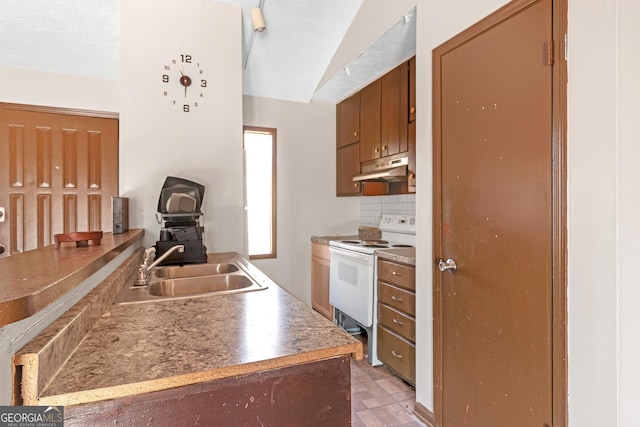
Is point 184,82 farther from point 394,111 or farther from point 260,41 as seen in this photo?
point 394,111

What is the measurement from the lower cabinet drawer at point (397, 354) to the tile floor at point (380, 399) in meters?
0.09

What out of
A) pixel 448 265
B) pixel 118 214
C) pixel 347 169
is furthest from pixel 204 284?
pixel 347 169

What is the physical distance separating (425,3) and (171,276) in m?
2.12

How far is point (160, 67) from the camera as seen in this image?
7.39ft

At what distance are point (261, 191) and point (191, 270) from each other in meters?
1.84

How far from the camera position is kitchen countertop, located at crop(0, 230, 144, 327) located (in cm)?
54

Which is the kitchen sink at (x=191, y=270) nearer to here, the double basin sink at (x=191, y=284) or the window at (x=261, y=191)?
the double basin sink at (x=191, y=284)

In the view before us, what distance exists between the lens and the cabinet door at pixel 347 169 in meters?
3.46

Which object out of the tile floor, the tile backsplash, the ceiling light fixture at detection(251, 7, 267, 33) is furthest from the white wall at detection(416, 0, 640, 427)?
the ceiling light fixture at detection(251, 7, 267, 33)

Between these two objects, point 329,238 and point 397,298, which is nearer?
point 397,298

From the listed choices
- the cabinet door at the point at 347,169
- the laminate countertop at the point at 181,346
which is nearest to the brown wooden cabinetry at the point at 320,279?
the cabinet door at the point at 347,169

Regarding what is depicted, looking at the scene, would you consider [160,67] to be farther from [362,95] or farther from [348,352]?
[348,352]

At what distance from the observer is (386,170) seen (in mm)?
2879
